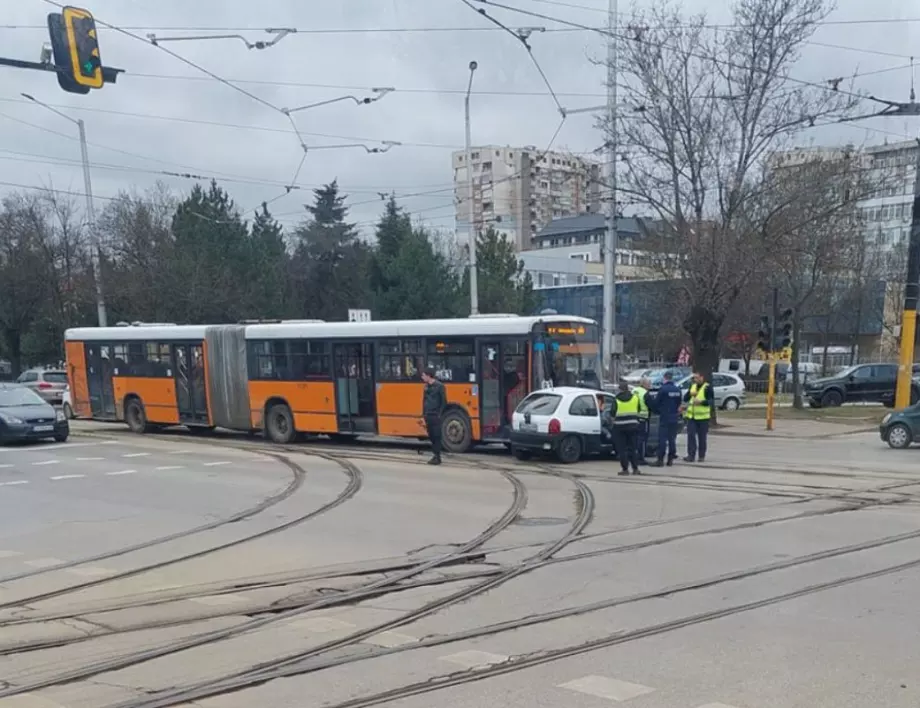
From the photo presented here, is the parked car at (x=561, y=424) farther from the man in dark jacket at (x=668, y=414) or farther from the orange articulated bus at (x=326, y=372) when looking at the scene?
the orange articulated bus at (x=326, y=372)

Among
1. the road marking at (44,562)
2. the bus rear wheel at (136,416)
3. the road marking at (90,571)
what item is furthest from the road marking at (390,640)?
the bus rear wheel at (136,416)

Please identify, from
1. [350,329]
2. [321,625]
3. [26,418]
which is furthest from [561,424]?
[26,418]

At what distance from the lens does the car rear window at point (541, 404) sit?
1783 cm

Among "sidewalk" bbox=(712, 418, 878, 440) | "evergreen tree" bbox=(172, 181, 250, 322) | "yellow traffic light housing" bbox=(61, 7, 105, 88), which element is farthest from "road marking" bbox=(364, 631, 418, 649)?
"evergreen tree" bbox=(172, 181, 250, 322)

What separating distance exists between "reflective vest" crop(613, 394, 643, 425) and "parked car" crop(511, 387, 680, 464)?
59.1 inches

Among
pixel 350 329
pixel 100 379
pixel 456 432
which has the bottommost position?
pixel 456 432

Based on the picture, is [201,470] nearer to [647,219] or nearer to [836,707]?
[836,707]

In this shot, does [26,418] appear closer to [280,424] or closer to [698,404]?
[280,424]

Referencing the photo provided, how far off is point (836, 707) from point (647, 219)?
959 inches

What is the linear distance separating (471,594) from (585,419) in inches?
404

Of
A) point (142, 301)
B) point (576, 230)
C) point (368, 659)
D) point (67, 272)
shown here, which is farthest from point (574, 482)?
point (576, 230)

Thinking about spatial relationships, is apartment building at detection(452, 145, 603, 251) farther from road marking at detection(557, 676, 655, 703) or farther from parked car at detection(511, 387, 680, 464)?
road marking at detection(557, 676, 655, 703)

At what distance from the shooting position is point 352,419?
22.1 meters

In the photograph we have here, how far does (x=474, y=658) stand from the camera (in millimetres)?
6098
